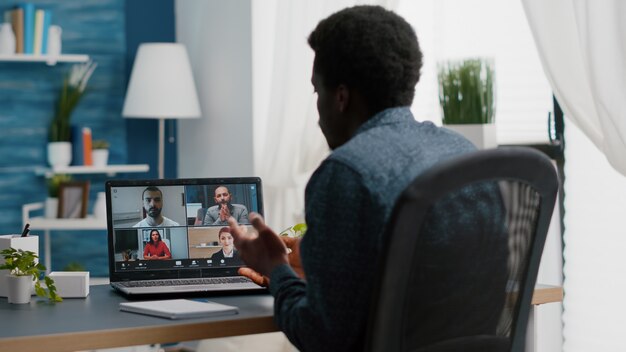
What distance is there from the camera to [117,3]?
521cm

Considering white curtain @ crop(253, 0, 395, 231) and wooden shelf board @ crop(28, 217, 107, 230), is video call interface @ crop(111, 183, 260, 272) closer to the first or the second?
white curtain @ crop(253, 0, 395, 231)

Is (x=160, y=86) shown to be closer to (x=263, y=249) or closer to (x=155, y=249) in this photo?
(x=155, y=249)

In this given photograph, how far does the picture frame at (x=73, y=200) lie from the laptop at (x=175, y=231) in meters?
2.69

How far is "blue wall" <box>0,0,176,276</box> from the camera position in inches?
194

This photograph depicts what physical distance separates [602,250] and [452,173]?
1828 mm

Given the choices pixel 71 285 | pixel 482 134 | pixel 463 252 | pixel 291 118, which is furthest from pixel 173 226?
pixel 291 118

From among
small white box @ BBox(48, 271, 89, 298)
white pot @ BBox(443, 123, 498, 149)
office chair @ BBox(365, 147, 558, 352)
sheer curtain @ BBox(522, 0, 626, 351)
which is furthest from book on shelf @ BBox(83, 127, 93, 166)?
office chair @ BBox(365, 147, 558, 352)

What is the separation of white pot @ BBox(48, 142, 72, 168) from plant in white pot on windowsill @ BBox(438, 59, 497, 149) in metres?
2.44

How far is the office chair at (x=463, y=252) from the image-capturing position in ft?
4.74

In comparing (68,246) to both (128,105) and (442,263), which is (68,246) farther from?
(442,263)

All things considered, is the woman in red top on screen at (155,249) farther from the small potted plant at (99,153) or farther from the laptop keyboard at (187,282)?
the small potted plant at (99,153)

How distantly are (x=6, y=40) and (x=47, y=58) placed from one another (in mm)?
208

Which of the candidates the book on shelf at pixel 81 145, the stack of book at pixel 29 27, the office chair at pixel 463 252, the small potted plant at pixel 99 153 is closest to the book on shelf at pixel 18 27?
the stack of book at pixel 29 27

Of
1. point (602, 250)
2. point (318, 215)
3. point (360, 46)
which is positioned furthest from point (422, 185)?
point (602, 250)
